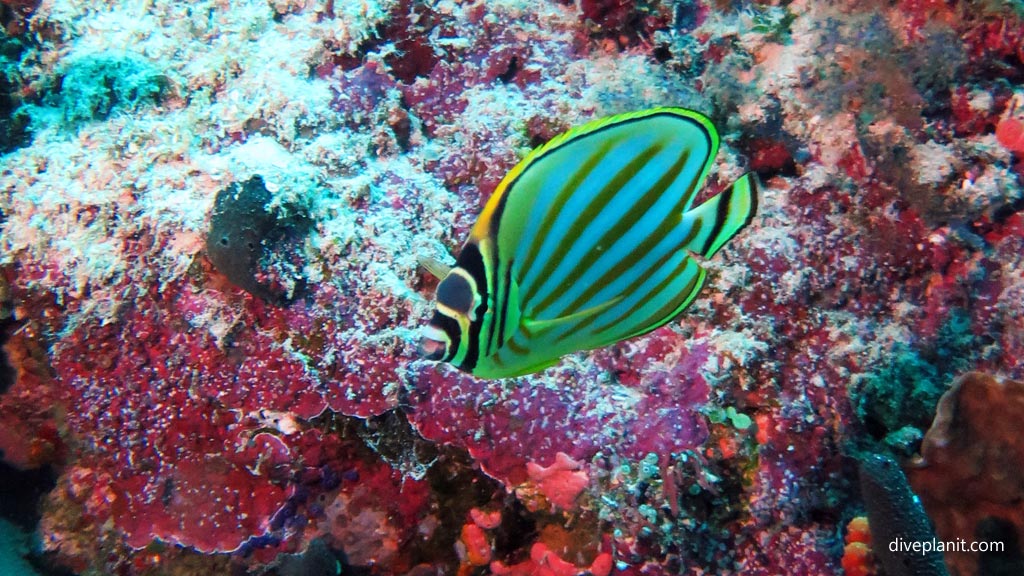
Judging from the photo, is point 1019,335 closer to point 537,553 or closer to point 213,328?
point 537,553

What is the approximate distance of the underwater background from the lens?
266 cm

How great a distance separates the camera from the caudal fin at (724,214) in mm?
1331

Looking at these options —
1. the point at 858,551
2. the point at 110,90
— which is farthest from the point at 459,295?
the point at 110,90

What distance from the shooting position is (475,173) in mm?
3059

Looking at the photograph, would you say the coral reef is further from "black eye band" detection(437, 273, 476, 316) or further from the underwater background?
"black eye band" detection(437, 273, 476, 316)

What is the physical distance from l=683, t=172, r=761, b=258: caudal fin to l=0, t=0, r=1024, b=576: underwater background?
144cm

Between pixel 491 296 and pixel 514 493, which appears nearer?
pixel 491 296

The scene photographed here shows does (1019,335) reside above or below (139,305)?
above

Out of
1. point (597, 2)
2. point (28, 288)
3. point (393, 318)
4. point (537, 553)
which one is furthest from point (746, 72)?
point (28, 288)

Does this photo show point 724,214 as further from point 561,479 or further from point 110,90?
point 110,90

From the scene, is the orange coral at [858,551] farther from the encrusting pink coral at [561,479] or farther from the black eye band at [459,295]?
the black eye band at [459,295]

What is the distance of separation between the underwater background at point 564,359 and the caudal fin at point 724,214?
56.7 inches

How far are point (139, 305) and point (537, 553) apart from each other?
2613mm

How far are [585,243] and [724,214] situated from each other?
356 mm
